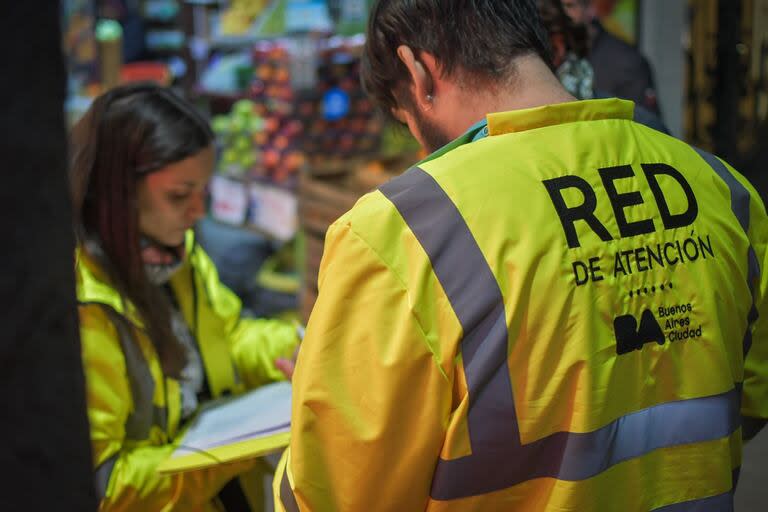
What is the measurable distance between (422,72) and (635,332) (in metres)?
0.47

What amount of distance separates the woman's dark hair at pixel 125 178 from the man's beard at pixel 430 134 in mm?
679

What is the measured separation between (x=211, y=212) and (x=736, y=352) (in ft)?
13.7

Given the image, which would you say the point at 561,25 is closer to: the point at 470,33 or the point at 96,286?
the point at 470,33

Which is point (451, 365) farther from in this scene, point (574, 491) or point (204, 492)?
point (204, 492)

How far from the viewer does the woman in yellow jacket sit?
5.31ft

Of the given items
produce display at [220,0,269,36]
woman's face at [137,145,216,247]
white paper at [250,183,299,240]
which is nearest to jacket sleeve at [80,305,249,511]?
woman's face at [137,145,216,247]

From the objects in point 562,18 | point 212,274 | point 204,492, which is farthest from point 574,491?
point 562,18

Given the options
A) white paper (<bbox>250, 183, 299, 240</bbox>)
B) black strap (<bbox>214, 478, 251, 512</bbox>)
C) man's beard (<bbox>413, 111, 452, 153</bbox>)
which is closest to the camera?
man's beard (<bbox>413, 111, 452, 153</bbox>)

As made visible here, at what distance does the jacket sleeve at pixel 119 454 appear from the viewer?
5.20ft

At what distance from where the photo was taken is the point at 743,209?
4.38 ft

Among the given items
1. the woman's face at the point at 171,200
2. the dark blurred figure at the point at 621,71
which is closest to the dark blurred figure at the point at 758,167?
the dark blurred figure at the point at 621,71

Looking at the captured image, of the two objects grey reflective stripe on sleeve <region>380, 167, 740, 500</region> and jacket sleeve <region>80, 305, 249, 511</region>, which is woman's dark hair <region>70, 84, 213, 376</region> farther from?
grey reflective stripe on sleeve <region>380, 167, 740, 500</region>

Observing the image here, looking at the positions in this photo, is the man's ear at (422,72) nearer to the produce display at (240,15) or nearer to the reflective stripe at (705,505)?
the reflective stripe at (705,505)

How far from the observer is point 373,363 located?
1.10 metres
